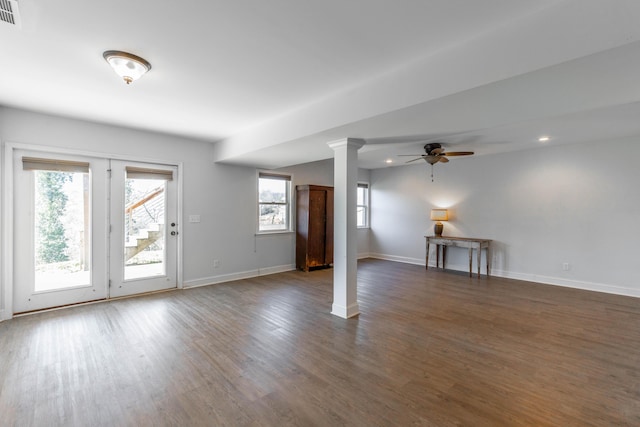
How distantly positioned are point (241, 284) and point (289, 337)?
248 cm

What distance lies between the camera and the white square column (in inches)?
144

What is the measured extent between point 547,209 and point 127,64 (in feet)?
21.9

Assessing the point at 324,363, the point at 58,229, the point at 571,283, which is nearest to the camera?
the point at 324,363

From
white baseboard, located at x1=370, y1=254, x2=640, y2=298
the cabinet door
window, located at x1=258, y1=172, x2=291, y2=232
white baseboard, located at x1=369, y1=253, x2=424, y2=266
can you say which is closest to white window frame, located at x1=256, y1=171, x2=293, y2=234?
window, located at x1=258, y1=172, x2=291, y2=232

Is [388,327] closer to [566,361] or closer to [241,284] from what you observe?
[566,361]

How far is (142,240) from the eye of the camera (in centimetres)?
468

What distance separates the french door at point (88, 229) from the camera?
3.73 metres

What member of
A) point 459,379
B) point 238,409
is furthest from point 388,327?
point 238,409

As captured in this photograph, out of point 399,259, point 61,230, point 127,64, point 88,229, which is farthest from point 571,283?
point 61,230

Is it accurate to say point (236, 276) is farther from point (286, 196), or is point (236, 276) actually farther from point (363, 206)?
point (363, 206)

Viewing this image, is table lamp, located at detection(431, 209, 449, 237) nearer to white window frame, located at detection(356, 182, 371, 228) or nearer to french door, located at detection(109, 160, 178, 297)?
white window frame, located at detection(356, 182, 371, 228)

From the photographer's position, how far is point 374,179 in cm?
826

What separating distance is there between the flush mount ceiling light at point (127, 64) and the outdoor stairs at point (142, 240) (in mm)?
2887

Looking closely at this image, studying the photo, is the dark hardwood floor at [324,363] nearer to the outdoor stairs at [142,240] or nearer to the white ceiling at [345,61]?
the outdoor stairs at [142,240]
